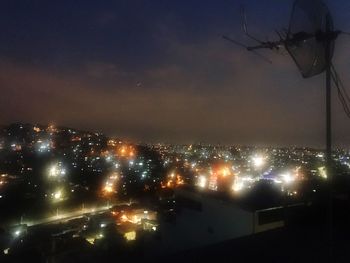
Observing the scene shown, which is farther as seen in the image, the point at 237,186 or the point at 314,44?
the point at 237,186

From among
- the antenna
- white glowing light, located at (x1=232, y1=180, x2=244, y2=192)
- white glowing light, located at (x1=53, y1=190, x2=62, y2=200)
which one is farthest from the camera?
white glowing light, located at (x1=53, y1=190, x2=62, y2=200)

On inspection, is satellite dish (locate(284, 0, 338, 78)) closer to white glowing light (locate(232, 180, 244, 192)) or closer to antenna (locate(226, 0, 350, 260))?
antenna (locate(226, 0, 350, 260))

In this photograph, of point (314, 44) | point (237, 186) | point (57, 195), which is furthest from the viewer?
point (57, 195)

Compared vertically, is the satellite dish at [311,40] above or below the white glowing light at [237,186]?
above

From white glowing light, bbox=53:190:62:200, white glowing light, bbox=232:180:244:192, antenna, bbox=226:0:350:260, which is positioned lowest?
white glowing light, bbox=53:190:62:200

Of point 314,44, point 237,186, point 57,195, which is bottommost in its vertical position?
point 57,195

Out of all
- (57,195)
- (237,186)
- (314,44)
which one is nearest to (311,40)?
(314,44)

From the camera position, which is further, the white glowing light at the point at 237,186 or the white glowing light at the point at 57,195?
the white glowing light at the point at 57,195

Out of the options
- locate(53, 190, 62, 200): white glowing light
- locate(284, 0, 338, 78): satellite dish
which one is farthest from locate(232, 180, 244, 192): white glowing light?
locate(53, 190, 62, 200): white glowing light

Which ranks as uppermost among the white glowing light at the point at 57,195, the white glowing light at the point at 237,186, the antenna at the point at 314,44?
the antenna at the point at 314,44

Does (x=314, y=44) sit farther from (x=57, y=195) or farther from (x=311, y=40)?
(x=57, y=195)

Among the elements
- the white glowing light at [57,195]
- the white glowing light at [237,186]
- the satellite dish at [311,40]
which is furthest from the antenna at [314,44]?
the white glowing light at [57,195]

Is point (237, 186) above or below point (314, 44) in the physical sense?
below

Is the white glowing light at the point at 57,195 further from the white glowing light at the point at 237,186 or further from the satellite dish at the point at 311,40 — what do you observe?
the satellite dish at the point at 311,40
